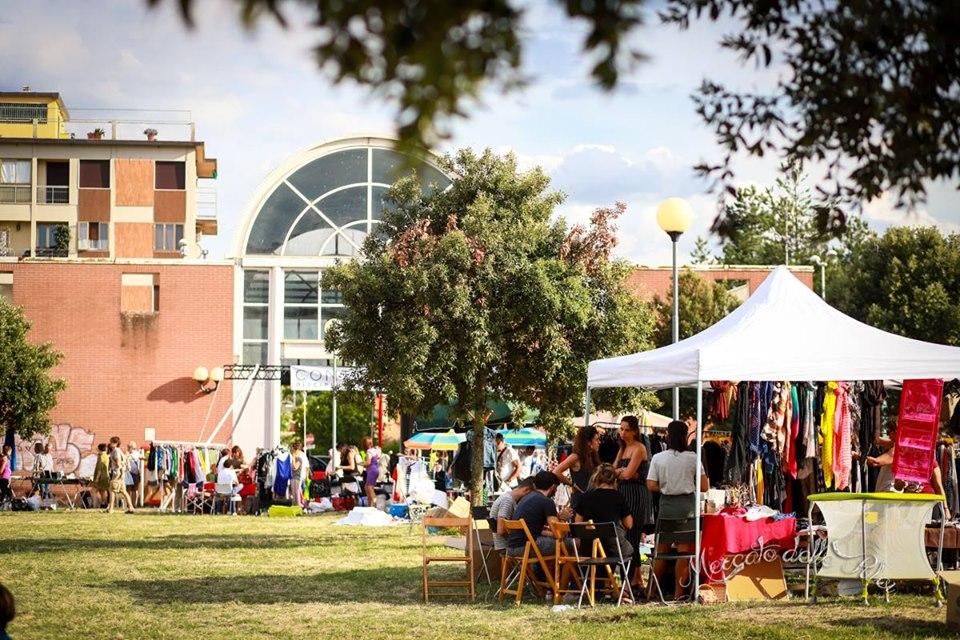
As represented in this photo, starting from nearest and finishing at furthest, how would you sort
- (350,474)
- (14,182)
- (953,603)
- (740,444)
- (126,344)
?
(953,603)
(740,444)
(350,474)
(126,344)
(14,182)

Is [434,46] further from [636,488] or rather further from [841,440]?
[841,440]

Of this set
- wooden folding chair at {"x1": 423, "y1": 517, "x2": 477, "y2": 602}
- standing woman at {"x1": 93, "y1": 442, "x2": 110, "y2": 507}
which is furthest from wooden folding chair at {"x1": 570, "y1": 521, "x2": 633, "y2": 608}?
standing woman at {"x1": 93, "y1": 442, "x2": 110, "y2": 507}

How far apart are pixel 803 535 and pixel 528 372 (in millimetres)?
9080

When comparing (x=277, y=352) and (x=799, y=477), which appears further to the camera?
(x=277, y=352)

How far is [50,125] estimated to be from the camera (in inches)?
2680

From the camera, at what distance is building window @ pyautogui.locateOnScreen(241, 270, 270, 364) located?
4278 cm

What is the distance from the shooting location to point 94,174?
5638 cm

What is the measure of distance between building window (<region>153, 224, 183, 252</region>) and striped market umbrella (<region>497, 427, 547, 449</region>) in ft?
87.9

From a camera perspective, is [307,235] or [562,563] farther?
[307,235]

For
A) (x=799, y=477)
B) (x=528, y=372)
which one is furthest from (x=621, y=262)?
(x=799, y=477)

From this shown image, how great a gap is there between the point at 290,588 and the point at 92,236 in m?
44.8

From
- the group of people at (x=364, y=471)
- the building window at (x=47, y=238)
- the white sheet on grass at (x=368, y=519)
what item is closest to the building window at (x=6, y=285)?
the building window at (x=47, y=238)

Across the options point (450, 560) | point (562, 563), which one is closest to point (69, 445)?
point (450, 560)

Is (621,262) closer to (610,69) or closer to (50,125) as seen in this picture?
(610,69)
